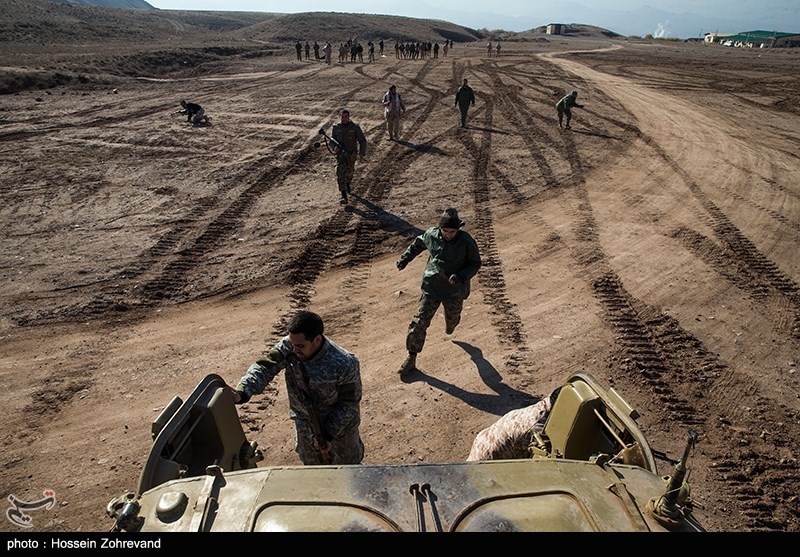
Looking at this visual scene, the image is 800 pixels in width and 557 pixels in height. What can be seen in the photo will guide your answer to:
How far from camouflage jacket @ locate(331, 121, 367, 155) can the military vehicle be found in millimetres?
7858

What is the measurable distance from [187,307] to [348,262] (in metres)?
2.50

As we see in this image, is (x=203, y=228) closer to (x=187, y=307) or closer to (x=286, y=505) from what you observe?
(x=187, y=307)

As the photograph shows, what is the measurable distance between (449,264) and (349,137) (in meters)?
5.52

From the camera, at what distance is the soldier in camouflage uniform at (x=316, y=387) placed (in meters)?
3.49

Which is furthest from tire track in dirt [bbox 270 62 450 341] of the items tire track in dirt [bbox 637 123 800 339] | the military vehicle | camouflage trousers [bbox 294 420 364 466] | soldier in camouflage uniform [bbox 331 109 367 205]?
tire track in dirt [bbox 637 123 800 339]

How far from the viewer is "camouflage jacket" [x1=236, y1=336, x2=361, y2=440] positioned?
352cm

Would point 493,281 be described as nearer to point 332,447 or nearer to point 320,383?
point 332,447

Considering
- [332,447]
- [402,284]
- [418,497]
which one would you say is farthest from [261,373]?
[402,284]

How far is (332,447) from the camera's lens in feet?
12.6

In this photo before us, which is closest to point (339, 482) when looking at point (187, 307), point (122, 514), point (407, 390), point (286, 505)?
point (286, 505)

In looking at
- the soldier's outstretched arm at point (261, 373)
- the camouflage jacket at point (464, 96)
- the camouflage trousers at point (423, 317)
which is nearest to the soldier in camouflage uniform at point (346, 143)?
the camouflage trousers at point (423, 317)

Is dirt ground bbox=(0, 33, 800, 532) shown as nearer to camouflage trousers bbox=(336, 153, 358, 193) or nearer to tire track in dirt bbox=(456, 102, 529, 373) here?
tire track in dirt bbox=(456, 102, 529, 373)

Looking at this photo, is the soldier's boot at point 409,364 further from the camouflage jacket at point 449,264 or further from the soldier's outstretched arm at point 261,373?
the soldier's outstretched arm at point 261,373

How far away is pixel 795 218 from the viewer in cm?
991
